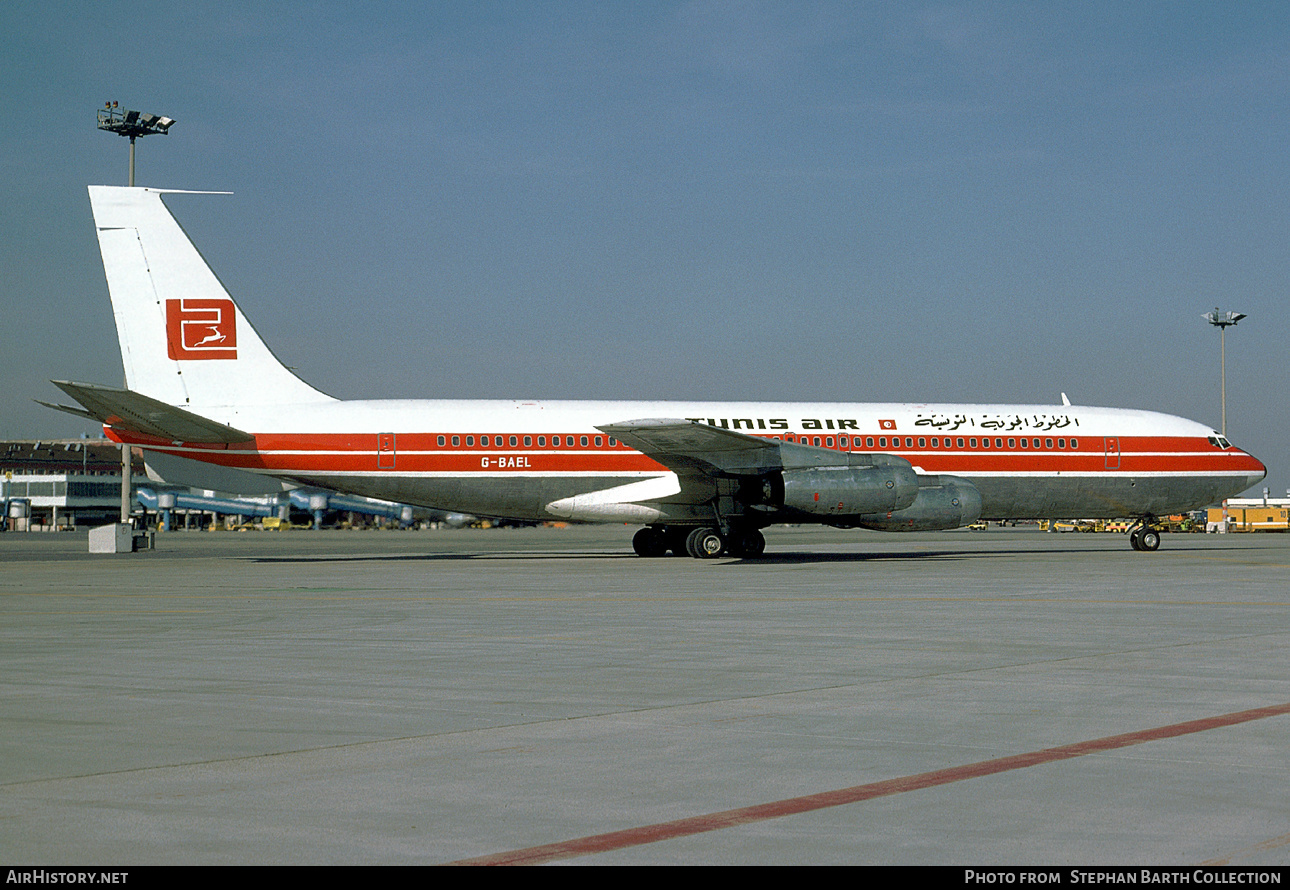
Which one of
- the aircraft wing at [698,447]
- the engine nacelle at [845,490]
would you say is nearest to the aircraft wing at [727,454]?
the aircraft wing at [698,447]

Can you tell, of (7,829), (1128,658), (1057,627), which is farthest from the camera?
(1057,627)

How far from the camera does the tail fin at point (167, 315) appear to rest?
33.6m

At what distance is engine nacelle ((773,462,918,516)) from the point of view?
32781mm

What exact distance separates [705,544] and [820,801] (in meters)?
28.2

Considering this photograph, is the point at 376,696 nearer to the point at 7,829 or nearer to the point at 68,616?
the point at 7,829

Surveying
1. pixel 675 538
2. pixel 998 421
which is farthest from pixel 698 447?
pixel 998 421

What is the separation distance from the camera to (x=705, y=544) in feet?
114

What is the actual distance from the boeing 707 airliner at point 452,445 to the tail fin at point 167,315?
0.04 metres

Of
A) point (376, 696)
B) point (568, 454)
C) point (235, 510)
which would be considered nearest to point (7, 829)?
point (376, 696)

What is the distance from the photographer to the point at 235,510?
104562 mm

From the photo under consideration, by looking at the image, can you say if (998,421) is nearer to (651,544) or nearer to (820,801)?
(651,544)

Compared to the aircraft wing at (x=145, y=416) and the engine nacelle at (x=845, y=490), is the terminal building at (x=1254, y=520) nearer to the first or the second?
the engine nacelle at (x=845, y=490)

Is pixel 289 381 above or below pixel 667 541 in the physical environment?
above

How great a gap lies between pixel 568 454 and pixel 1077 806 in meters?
28.6
